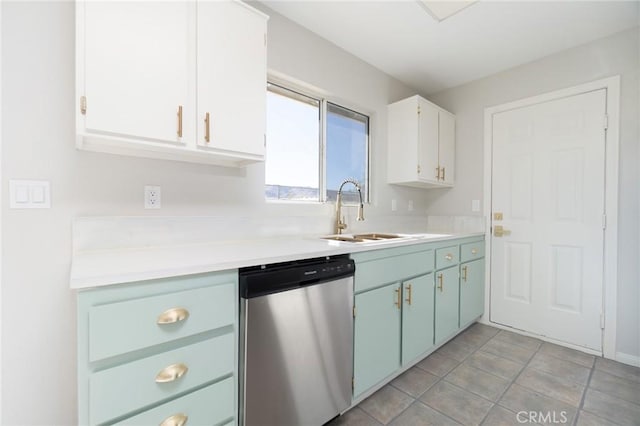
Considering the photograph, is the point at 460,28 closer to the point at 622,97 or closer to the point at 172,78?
the point at 622,97

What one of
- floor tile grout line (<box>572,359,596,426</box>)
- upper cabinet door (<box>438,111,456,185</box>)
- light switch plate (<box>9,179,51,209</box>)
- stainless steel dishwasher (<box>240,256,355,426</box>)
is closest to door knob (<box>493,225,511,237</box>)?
upper cabinet door (<box>438,111,456,185</box>)

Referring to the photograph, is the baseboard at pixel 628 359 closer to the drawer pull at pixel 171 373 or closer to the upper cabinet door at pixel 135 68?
the drawer pull at pixel 171 373

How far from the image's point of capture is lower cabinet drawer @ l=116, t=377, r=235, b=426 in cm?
93

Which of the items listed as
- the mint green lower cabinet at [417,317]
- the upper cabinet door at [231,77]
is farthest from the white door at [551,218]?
the upper cabinet door at [231,77]

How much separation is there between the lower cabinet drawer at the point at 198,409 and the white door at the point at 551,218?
2.73 metres

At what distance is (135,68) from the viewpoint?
1.18m

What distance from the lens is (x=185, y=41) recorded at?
129cm

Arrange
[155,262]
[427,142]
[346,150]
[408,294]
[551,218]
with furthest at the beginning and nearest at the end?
[427,142], [346,150], [551,218], [408,294], [155,262]

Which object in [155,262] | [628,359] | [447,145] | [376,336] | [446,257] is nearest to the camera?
[155,262]

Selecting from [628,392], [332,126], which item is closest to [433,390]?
[628,392]

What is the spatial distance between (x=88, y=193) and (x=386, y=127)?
2.42 m

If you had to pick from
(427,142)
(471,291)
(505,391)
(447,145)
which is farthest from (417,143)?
(505,391)

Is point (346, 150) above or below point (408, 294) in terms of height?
above

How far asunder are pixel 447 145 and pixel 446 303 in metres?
1.63
